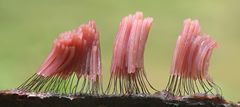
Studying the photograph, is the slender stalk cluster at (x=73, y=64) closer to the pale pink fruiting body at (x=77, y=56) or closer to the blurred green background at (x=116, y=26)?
the pale pink fruiting body at (x=77, y=56)

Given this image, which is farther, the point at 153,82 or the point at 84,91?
the point at 153,82

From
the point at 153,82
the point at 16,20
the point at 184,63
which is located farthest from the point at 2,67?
the point at 184,63

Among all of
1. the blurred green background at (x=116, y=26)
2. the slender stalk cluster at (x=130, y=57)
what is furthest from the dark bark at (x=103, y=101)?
the blurred green background at (x=116, y=26)

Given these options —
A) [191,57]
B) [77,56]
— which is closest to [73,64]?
[77,56]

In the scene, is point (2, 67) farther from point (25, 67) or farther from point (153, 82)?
point (153, 82)

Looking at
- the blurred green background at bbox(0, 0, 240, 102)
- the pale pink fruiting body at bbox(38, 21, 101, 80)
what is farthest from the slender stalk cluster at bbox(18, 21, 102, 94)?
the blurred green background at bbox(0, 0, 240, 102)

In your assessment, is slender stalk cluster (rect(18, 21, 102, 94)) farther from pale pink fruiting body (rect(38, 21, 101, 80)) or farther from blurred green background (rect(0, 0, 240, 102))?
blurred green background (rect(0, 0, 240, 102))
